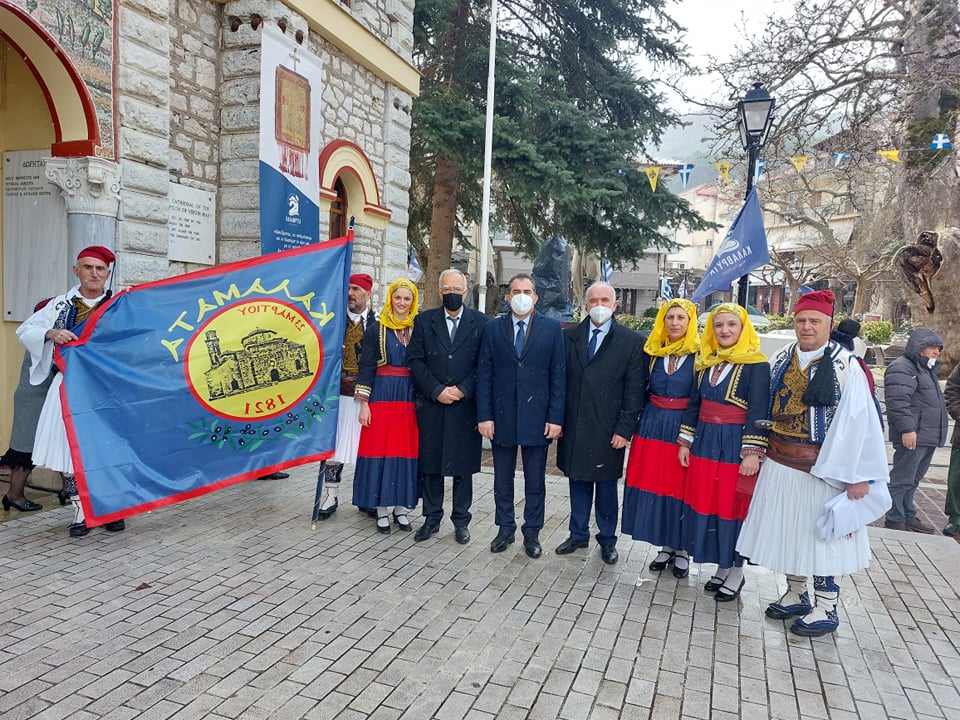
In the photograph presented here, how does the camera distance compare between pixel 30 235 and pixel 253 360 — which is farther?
pixel 30 235

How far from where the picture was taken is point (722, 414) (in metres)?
4.26

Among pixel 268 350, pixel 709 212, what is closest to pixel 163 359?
pixel 268 350

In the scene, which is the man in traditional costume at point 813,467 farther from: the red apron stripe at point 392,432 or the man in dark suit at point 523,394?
the red apron stripe at point 392,432

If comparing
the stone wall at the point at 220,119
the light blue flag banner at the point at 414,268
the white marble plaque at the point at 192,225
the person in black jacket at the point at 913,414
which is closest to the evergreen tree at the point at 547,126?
the light blue flag banner at the point at 414,268

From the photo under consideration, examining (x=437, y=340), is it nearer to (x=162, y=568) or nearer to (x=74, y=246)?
(x=162, y=568)

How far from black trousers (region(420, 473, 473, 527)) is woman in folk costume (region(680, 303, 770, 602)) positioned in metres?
1.69

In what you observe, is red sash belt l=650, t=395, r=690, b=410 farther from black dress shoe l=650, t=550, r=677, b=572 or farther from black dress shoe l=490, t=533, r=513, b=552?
black dress shoe l=490, t=533, r=513, b=552

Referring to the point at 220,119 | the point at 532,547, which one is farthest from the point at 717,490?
the point at 220,119

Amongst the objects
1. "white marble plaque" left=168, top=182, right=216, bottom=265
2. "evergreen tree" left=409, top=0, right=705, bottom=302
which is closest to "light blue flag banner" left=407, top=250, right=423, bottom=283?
"evergreen tree" left=409, top=0, right=705, bottom=302

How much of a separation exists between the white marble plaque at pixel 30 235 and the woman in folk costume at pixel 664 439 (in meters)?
4.86

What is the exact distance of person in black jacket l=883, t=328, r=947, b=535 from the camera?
6.13 m

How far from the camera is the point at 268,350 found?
5.14 meters

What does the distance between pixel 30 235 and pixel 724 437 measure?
591cm

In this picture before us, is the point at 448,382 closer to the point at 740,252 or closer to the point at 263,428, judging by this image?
the point at 263,428
